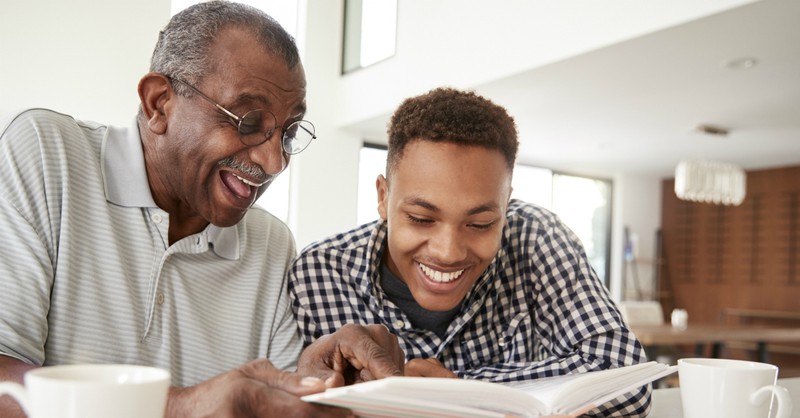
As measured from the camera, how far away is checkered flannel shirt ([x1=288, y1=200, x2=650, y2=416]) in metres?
1.54

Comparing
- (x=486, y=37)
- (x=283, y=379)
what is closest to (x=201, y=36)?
(x=283, y=379)

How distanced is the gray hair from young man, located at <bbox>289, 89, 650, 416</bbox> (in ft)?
1.09

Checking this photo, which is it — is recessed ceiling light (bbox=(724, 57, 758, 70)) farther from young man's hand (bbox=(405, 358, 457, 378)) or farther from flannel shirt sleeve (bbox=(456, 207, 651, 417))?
young man's hand (bbox=(405, 358, 457, 378))

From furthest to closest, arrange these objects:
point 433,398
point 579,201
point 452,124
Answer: point 579,201
point 452,124
point 433,398

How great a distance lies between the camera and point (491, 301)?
162 centimetres

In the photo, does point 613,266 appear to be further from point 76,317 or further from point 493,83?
point 76,317

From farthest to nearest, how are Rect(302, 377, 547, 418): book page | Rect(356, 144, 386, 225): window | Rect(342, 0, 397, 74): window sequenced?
Rect(356, 144, 386, 225): window → Rect(342, 0, 397, 74): window → Rect(302, 377, 547, 418): book page

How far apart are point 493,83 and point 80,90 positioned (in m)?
3.41

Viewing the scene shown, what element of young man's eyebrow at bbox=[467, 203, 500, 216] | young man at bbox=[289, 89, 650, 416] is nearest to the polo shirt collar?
young man at bbox=[289, 89, 650, 416]

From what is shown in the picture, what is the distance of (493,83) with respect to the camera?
5402 mm

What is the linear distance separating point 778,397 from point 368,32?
6400 millimetres

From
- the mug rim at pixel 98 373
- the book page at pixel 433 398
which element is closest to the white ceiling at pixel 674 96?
the book page at pixel 433 398

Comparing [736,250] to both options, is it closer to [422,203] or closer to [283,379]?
[422,203]

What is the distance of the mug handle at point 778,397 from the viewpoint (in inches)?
38.9
